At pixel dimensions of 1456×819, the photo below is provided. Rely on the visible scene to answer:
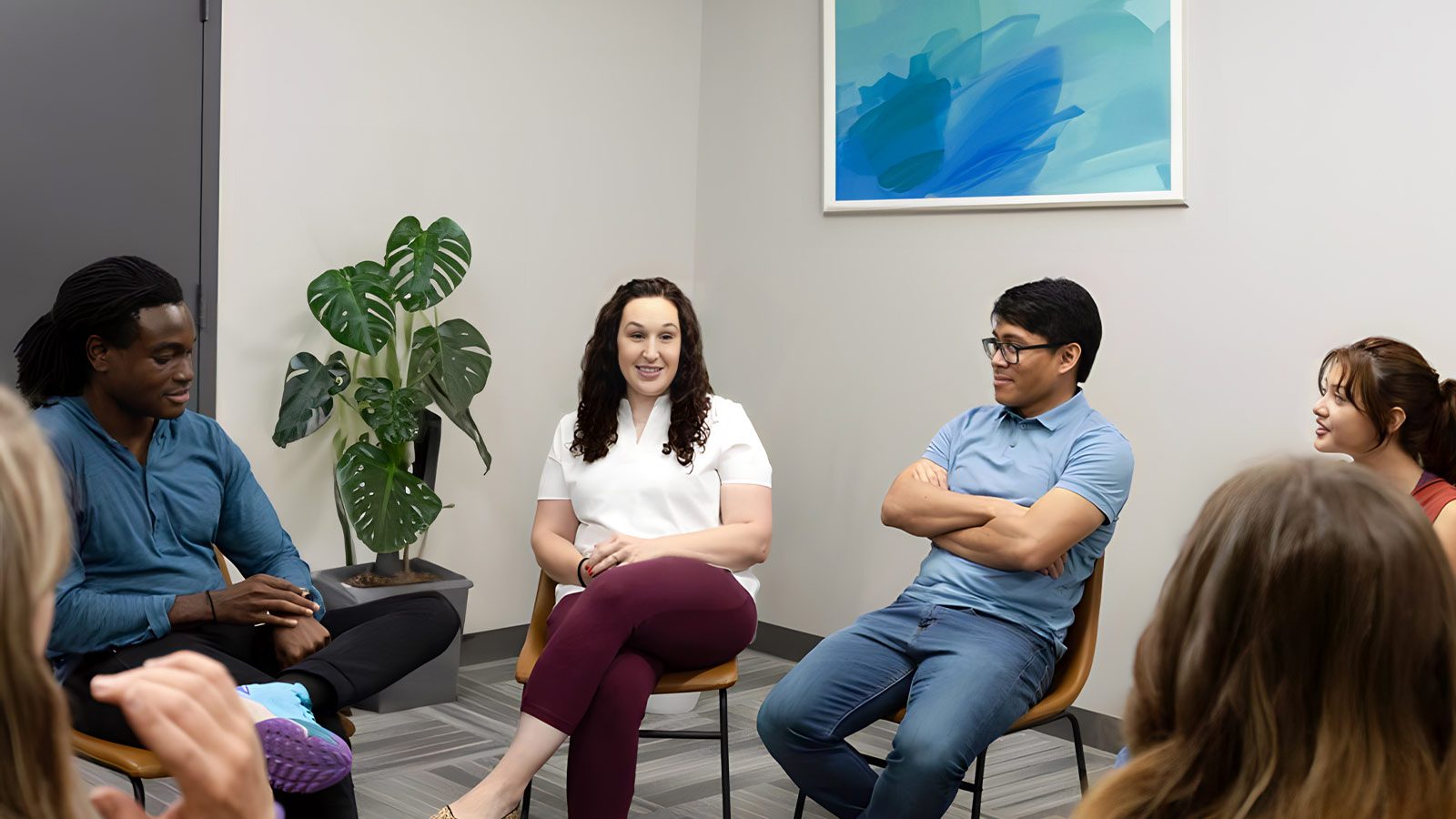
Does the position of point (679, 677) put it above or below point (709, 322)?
below

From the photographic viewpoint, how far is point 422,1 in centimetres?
432

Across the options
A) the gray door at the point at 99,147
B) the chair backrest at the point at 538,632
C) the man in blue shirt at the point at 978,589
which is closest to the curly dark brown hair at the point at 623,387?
the chair backrest at the point at 538,632

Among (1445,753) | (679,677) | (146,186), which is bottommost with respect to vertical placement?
(679,677)

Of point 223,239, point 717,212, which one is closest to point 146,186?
point 223,239

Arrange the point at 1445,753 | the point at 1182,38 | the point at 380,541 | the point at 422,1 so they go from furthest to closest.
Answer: the point at 422,1 → the point at 380,541 → the point at 1182,38 → the point at 1445,753

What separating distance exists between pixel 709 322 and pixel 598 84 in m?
1.01

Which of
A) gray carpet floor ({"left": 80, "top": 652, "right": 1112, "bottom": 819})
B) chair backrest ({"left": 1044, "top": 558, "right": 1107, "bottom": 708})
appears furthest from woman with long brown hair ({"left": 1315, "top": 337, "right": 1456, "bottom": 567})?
gray carpet floor ({"left": 80, "top": 652, "right": 1112, "bottom": 819})

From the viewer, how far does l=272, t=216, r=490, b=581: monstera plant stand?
151 inches

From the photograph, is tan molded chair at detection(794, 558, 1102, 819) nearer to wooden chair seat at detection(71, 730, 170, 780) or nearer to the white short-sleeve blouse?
the white short-sleeve blouse

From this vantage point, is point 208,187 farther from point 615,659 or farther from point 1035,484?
point 1035,484

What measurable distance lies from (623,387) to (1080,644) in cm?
134

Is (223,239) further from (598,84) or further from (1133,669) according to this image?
(1133,669)

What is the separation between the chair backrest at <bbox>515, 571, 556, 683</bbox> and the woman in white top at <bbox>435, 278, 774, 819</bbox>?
4cm

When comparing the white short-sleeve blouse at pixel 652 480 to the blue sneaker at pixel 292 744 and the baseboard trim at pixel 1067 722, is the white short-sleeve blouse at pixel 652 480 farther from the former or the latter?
the baseboard trim at pixel 1067 722
